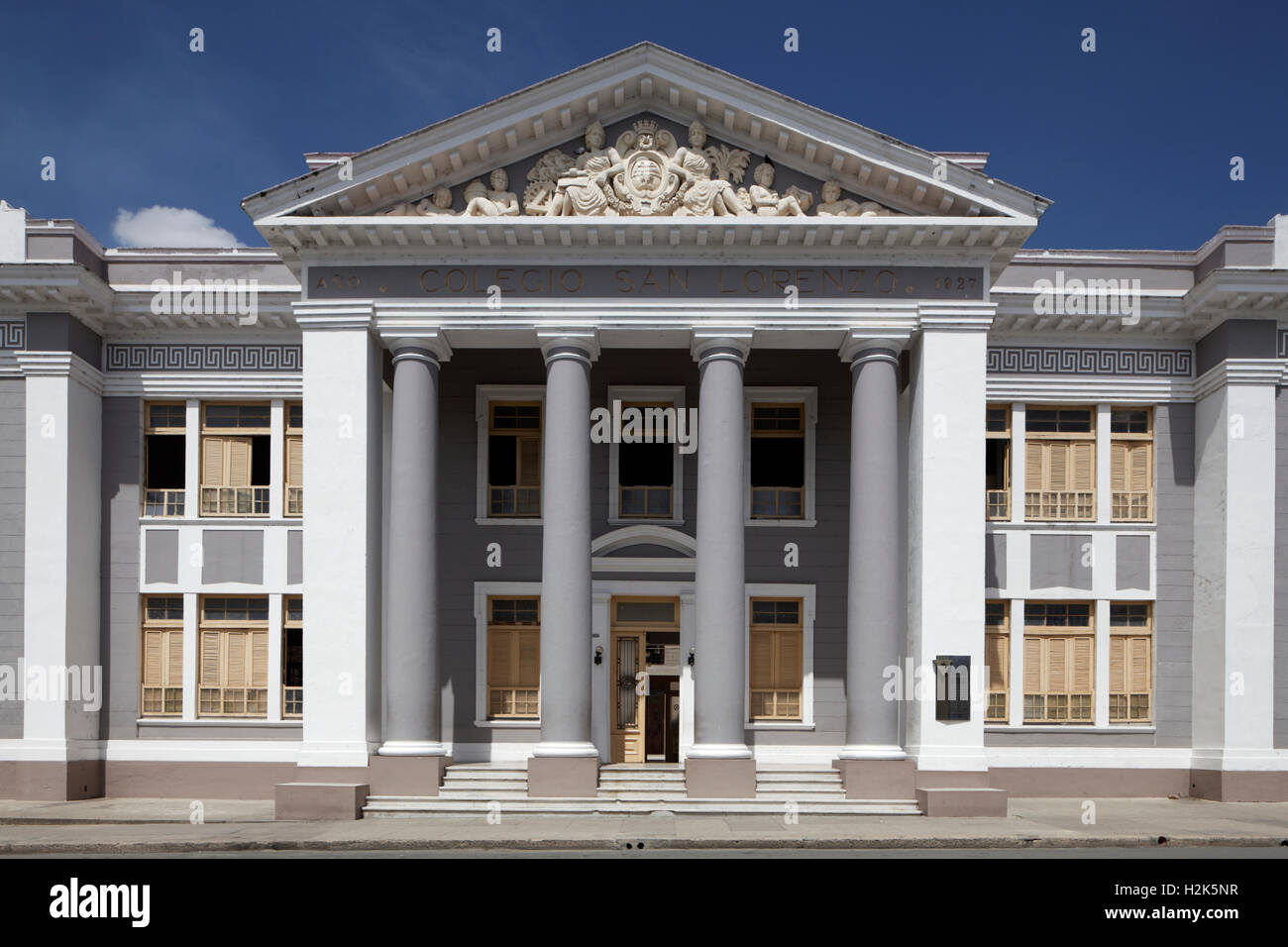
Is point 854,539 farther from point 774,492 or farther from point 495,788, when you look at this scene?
point 495,788

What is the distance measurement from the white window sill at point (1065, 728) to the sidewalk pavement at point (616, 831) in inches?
85.5

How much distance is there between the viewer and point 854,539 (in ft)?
61.2

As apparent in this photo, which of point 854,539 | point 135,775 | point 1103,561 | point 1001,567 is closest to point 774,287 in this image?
point 854,539

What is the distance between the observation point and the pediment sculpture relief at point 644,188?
61.0 ft

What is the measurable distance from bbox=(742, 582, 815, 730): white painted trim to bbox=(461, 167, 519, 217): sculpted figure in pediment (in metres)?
7.77

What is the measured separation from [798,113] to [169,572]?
13.9 meters

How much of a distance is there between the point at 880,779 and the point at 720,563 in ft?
13.6

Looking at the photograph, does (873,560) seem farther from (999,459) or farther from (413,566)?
(413,566)

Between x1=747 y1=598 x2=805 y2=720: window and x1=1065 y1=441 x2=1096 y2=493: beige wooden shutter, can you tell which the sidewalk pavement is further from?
x1=1065 y1=441 x2=1096 y2=493: beige wooden shutter

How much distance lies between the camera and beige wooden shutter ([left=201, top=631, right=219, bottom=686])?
2145 centimetres

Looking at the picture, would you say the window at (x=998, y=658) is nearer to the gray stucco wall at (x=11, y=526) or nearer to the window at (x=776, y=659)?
the window at (x=776, y=659)

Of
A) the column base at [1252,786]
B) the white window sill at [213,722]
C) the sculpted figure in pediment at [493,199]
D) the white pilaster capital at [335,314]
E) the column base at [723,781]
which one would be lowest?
the column base at [1252,786]

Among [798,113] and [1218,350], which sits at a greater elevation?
[798,113]

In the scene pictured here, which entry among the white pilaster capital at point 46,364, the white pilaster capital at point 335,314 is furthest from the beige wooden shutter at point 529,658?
the white pilaster capital at point 46,364
